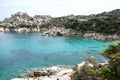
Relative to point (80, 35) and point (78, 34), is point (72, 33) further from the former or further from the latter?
point (80, 35)

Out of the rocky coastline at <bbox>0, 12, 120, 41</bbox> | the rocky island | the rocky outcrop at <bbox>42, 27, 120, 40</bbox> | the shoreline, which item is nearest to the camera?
the shoreline

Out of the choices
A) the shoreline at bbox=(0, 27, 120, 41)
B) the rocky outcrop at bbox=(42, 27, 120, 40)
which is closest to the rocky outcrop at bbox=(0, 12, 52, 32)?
the shoreline at bbox=(0, 27, 120, 41)

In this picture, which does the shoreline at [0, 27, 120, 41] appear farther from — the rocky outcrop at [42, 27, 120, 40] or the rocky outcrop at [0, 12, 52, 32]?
the rocky outcrop at [0, 12, 52, 32]

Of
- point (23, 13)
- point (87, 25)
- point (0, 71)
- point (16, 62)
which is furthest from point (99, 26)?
point (23, 13)

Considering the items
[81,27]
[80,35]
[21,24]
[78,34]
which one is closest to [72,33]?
[78,34]

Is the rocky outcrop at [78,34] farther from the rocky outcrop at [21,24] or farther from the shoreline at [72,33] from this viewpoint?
the rocky outcrop at [21,24]

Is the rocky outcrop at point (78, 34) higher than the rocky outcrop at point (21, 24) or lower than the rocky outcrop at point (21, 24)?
lower

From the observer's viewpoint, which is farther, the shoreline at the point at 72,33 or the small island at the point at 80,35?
the shoreline at the point at 72,33

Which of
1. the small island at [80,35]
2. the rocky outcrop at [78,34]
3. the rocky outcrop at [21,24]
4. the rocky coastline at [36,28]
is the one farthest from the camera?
the rocky outcrop at [21,24]

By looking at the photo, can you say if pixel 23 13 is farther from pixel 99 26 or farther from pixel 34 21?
pixel 99 26

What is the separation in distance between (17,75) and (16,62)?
9.86m

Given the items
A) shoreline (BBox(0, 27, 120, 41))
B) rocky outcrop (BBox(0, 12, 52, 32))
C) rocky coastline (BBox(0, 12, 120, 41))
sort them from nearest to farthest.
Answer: shoreline (BBox(0, 27, 120, 41)), rocky coastline (BBox(0, 12, 120, 41)), rocky outcrop (BBox(0, 12, 52, 32))

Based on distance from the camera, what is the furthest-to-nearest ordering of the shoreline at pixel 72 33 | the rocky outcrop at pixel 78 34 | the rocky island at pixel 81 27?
the rocky island at pixel 81 27, the rocky outcrop at pixel 78 34, the shoreline at pixel 72 33

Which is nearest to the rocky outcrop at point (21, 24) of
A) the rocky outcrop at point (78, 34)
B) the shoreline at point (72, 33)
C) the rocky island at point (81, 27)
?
the rocky island at point (81, 27)
